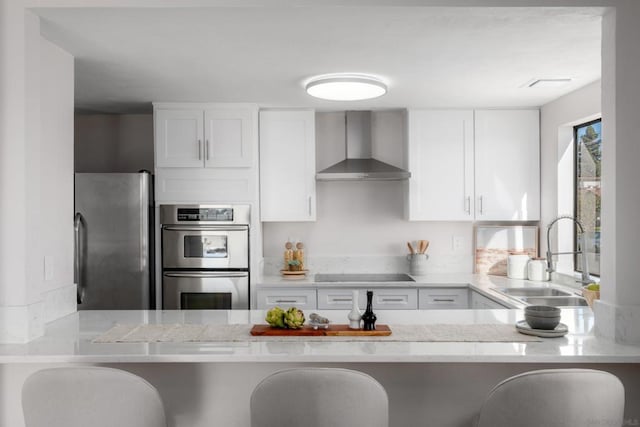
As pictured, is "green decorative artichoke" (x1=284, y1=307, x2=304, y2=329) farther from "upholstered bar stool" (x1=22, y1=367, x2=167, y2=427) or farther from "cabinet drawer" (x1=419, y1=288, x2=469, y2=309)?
"cabinet drawer" (x1=419, y1=288, x2=469, y2=309)

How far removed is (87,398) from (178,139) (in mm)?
2673

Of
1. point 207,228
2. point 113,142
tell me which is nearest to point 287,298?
point 207,228

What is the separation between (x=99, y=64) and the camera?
2.93 metres

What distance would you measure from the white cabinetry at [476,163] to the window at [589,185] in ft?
1.13

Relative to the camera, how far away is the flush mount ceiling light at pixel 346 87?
3.19 m

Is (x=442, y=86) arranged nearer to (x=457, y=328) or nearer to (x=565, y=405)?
(x=457, y=328)

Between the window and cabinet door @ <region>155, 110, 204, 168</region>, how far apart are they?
2896mm

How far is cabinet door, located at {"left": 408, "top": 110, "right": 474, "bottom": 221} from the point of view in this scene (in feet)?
13.7

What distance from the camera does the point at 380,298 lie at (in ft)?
12.9

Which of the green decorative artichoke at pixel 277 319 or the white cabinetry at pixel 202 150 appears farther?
the white cabinetry at pixel 202 150

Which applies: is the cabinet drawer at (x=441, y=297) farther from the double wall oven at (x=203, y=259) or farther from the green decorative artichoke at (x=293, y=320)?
the green decorative artichoke at (x=293, y=320)

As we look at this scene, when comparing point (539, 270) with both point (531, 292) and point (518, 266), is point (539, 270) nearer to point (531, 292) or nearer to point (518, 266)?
point (518, 266)

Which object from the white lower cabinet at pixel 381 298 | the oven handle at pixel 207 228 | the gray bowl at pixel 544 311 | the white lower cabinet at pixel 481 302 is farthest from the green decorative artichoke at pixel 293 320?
the oven handle at pixel 207 228

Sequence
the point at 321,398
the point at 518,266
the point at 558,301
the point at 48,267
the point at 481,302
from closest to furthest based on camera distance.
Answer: the point at 321,398 < the point at 48,267 < the point at 558,301 < the point at 481,302 < the point at 518,266
